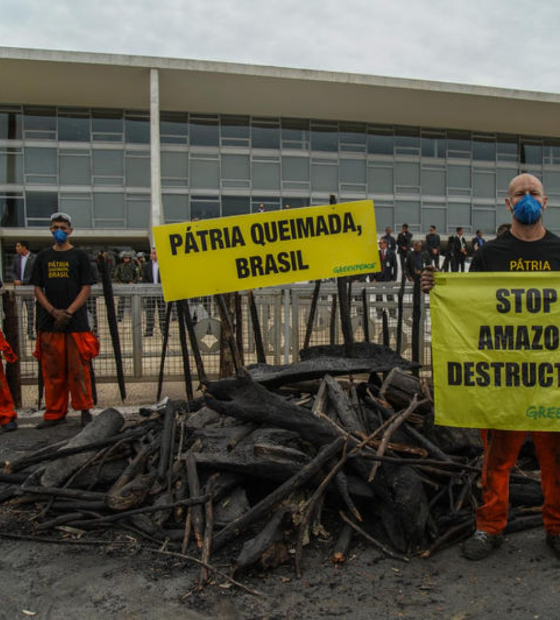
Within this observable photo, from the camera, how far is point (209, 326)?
7.73 meters

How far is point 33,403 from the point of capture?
23.4 ft

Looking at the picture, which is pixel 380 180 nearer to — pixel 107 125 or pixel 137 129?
pixel 137 129

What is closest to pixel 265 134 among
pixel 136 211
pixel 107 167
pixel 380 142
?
pixel 380 142

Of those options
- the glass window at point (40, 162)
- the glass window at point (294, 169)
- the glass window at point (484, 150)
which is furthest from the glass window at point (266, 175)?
the glass window at point (484, 150)

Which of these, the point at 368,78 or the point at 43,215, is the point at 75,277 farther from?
the point at 368,78

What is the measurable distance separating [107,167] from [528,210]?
2740 cm

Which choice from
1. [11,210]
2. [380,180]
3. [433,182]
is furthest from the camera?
[433,182]

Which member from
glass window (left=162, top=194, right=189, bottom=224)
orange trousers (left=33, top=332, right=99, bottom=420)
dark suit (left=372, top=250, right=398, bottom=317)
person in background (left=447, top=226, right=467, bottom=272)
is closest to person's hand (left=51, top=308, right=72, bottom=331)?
orange trousers (left=33, top=332, right=99, bottom=420)


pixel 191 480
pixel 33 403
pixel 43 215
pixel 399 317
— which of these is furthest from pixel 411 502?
pixel 43 215

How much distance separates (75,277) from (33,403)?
1921 millimetres

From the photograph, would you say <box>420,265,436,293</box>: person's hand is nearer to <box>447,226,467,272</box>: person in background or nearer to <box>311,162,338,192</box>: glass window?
<box>447,226,467,272</box>: person in background

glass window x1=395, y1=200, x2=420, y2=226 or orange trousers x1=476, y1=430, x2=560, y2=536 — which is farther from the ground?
glass window x1=395, y1=200, x2=420, y2=226

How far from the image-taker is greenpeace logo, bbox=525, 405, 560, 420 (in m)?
3.29

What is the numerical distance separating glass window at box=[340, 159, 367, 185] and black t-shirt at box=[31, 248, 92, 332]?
83.4 feet
